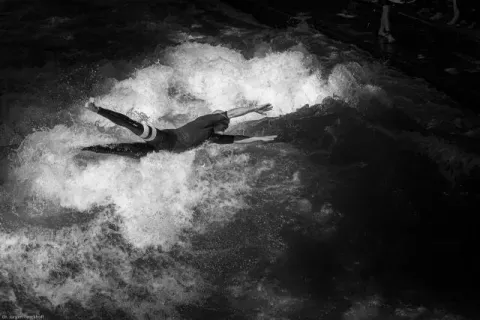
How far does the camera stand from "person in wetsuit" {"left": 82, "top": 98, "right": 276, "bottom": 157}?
4.78 m

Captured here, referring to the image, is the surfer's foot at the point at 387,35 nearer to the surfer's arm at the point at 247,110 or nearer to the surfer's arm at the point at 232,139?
the surfer's arm at the point at 247,110

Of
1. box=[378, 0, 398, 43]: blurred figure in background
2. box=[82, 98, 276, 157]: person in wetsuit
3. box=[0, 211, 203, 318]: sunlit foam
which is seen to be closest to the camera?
box=[0, 211, 203, 318]: sunlit foam

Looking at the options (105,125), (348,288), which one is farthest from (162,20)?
(348,288)

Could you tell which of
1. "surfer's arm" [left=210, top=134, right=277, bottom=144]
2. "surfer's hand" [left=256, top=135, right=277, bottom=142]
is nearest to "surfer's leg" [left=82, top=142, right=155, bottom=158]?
"surfer's arm" [left=210, top=134, right=277, bottom=144]

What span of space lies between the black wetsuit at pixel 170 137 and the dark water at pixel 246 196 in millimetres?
433

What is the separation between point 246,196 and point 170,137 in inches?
61.0

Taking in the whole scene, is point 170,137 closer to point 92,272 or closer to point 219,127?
point 219,127

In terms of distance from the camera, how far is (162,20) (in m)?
11.4

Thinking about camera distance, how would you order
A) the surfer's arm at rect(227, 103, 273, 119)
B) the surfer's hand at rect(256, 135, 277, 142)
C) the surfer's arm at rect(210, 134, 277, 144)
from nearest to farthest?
the surfer's arm at rect(210, 134, 277, 144)
the surfer's hand at rect(256, 135, 277, 142)
the surfer's arm at rect(227, 103, 273, 119)

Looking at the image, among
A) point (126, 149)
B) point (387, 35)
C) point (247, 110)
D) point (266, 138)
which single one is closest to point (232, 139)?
point (266, 138)

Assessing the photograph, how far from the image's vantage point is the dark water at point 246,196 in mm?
4660

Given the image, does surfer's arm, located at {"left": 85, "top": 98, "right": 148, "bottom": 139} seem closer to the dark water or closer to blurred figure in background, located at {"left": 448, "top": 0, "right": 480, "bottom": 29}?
the dark water

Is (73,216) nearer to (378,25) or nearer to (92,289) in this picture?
(92,289)

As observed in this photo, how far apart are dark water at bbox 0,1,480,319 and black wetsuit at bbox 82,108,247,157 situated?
0.43 metres
